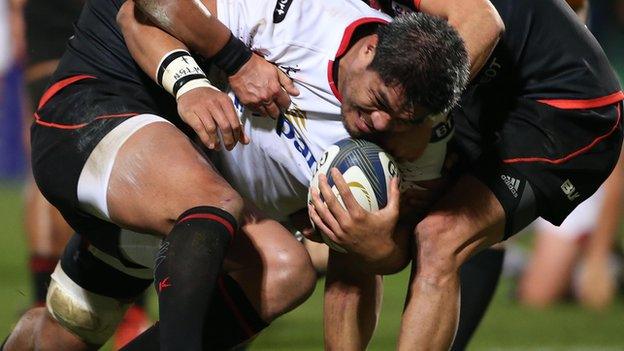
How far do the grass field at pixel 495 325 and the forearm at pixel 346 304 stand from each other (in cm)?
188

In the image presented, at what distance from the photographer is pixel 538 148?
15.0ft

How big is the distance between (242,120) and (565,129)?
116 centimetres

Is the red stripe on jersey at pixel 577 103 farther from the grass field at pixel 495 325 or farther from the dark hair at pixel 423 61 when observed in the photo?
the grass field at pixel 495 325

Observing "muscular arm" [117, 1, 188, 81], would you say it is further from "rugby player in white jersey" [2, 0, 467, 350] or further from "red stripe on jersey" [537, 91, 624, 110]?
"red stripe on jersey" [537, 91, 624, 110]

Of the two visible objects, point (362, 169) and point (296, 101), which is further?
point (296, 101)

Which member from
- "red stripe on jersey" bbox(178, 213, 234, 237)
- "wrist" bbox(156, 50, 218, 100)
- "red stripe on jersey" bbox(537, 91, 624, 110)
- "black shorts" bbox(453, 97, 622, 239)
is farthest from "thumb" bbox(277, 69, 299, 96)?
"red stripe on jersey" bbox(537, 91, 624, 110)

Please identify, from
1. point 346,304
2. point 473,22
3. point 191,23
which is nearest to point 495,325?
point 346,304

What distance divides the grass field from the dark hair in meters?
2.89

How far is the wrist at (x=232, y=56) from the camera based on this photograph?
4.09m

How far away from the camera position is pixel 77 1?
6.76 metres

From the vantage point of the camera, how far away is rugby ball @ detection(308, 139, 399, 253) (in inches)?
159

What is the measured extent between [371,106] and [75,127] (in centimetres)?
98

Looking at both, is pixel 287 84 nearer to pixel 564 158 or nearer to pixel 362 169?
pixel 362 169

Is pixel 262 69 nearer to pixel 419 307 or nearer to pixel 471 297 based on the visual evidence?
pixel 419 307
